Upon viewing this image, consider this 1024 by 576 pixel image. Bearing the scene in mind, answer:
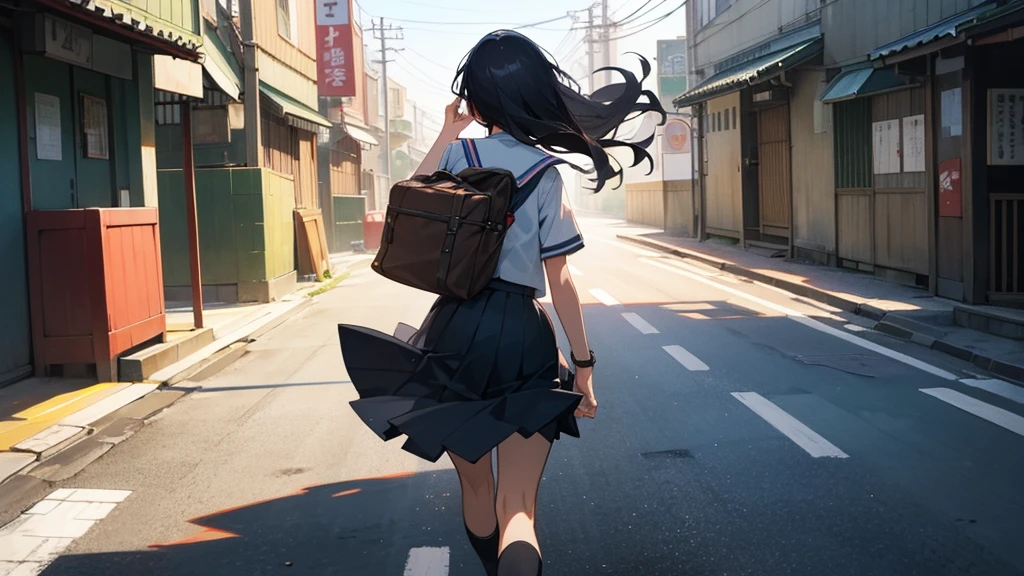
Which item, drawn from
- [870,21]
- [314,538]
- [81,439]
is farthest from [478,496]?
[870,21]

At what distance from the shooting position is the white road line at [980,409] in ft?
22.2

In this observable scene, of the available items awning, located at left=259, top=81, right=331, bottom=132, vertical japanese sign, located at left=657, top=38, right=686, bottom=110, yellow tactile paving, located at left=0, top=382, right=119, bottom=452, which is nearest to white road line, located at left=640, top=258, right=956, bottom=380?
yellow tactile paving, located at left=0, top=382, right=119, bottom=452

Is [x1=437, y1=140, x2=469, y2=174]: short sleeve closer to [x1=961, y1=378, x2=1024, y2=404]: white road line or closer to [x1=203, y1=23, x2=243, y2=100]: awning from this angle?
[x1=961, y1=378, x2=1024, y2=404]: white road line

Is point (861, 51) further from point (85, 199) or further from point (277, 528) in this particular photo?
point (277, 528)

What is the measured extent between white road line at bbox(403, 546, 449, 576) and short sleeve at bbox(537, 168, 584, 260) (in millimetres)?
1728

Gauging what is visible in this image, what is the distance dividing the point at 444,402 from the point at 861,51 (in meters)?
15.4

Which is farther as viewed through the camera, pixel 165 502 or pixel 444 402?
pixel 165 502

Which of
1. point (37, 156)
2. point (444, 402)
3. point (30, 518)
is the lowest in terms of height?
point (30, 518)

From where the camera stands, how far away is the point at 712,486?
5402 millimetres

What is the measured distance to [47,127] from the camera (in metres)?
9.32

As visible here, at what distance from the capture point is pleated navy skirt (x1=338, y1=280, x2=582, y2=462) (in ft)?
9.91

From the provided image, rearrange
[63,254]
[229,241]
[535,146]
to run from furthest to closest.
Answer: [229,241] → [63,254] → [535,146]

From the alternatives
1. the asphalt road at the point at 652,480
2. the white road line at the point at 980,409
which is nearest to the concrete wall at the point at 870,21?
the asphalt road at the point at 652,480

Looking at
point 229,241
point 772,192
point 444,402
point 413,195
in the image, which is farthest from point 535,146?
point 772,192
